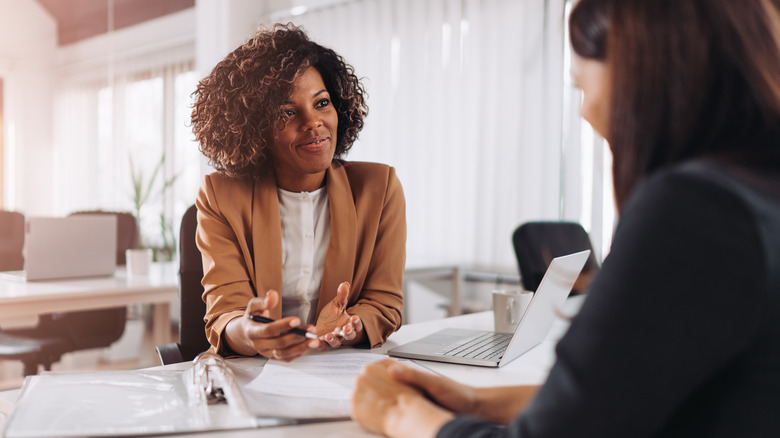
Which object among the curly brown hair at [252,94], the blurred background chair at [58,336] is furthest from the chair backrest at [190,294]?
the blurred background chair at [58,336]

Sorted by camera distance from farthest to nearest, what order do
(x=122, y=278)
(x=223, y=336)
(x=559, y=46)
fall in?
(x=559, y=46), (x=122, y=278), (x=223, y=336)

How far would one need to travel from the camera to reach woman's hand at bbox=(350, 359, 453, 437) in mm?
678

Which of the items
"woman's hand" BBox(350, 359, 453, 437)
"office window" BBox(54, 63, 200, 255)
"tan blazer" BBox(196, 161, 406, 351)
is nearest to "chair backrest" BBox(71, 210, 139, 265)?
"office window" BBox(54, 63, 200, 255)

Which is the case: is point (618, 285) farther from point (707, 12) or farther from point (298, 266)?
point (298, 266)

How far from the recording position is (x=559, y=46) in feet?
10.7

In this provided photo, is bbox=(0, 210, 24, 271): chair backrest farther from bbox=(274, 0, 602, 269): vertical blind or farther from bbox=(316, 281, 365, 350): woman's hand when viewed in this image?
bbox=(316, 281, 365, 350): woman's hand

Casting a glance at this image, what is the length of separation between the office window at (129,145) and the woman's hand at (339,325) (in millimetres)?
3928

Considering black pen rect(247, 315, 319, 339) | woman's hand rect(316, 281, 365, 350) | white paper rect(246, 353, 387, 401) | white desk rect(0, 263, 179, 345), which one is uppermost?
black pen rect(247, 315, 319, 339)

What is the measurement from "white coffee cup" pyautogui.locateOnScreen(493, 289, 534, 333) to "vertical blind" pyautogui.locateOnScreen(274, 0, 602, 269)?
1.89m

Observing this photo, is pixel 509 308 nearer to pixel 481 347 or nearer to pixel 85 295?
pixel 481 347

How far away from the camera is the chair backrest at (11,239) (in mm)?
3049

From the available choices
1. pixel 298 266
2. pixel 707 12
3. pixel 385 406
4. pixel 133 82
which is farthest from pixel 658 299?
pixel 133 82

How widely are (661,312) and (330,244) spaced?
104cm

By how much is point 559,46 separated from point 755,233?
302 cm
